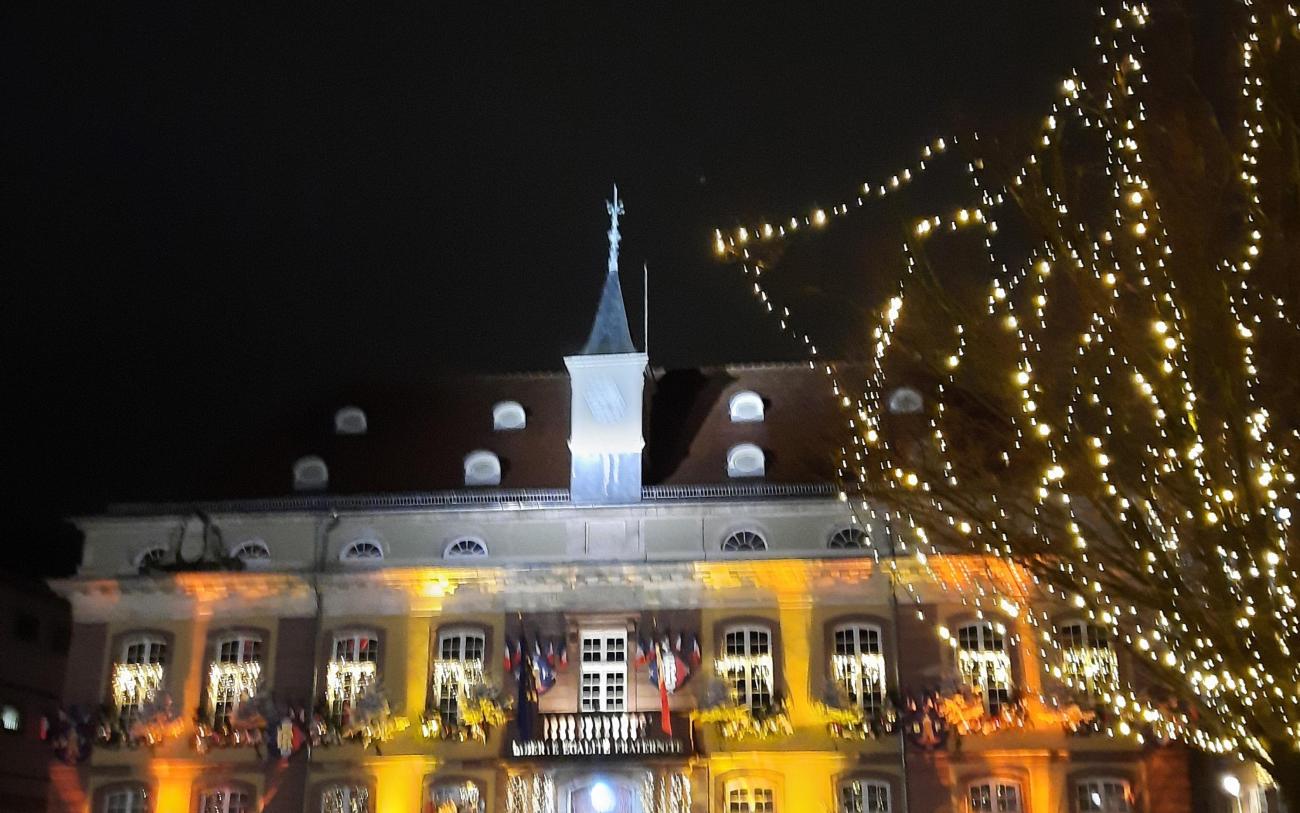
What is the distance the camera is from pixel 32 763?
40.4m

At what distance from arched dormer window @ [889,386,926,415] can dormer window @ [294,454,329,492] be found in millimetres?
14922

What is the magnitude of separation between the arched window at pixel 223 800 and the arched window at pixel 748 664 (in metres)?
11.7

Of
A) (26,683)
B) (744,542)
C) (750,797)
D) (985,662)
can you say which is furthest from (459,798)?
(26,683)

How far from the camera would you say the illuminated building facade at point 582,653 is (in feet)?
97.5

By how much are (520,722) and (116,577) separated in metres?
11.0

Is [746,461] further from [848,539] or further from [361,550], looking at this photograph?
[361,550]

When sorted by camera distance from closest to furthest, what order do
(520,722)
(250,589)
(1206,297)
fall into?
1. (1206,297)
2. (520,722)
3. (250,589)

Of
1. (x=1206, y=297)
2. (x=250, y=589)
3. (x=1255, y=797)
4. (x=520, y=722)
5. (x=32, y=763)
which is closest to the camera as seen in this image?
(x=1206, y=297)

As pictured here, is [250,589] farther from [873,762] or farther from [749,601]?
[873,762]

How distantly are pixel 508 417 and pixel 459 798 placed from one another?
10164 millimetres

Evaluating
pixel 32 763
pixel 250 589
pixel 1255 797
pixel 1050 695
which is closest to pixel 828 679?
pixel 1050 695

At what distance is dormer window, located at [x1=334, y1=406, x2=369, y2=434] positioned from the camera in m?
36.1

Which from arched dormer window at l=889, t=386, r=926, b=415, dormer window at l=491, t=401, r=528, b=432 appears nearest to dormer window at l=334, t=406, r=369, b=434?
dormer window at l=491, t=401, r=528, b=432

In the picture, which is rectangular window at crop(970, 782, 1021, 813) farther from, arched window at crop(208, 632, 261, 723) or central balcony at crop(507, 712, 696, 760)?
arched window at crop(208, 632, 261, 723)
